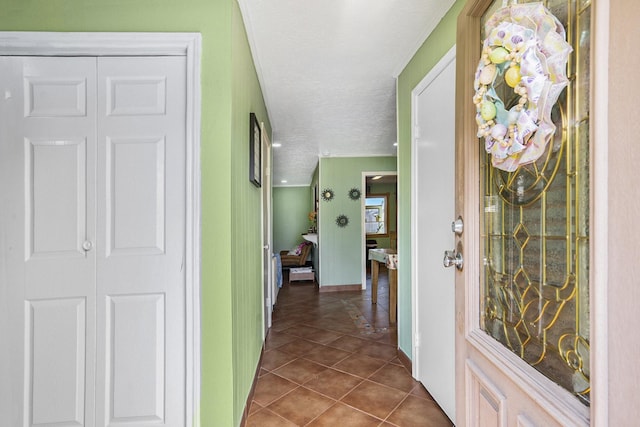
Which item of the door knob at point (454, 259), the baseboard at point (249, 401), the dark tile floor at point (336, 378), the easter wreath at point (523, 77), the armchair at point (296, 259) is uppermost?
the easter wreath at point (523, 77)

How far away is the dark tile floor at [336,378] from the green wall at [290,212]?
15.8 ft

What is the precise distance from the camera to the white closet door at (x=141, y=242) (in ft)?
4.66

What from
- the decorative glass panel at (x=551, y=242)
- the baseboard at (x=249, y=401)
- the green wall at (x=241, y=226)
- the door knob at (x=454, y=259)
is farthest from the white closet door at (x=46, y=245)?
the decorative glass panel at (x=551, y=242)

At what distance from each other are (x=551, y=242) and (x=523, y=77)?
0.38 metres

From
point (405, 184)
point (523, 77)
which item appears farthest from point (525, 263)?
point (405, 184)

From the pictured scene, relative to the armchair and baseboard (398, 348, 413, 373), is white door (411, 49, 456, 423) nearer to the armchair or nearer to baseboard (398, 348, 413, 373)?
baseboard (398, 348, 413, 373)

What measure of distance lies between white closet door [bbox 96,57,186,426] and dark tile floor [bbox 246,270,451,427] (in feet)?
2.24

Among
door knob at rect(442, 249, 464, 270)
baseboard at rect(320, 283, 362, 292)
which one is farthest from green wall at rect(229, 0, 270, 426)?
baseboard at rect(320, 283, 362, 292)

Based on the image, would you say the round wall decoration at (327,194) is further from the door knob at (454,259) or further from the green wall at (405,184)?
the door knob at (454,259)

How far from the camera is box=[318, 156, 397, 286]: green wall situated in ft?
17.4

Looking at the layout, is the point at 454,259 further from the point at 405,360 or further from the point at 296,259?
the point at 296,259

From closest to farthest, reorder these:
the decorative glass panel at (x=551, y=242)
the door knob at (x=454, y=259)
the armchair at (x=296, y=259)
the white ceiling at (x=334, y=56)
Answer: the decorative glass panel at (x=551, y=242), the door knob at (x=454, y=259), the white ceiling at (x=334, y=56), the armchair at (x=296, y=259)

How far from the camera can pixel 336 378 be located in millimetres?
2287
